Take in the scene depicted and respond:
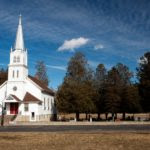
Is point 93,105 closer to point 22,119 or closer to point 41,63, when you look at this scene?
point 22,119

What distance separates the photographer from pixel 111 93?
6050cm

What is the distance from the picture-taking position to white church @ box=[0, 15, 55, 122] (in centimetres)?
6425

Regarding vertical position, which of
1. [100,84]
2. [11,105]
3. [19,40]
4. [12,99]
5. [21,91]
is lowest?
[11,105]

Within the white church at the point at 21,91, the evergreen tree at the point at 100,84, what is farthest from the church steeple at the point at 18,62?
the evergreen tree at the point at 100,84

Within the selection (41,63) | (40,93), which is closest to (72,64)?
(40,93)

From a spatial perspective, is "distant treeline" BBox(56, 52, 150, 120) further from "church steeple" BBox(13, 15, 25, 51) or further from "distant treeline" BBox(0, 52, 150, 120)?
"church steeple" BBox(13, 15, 25, 51)

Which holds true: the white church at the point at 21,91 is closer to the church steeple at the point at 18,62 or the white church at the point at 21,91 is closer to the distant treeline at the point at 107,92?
the church steeple at the point at 18,62

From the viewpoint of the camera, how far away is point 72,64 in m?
74.1

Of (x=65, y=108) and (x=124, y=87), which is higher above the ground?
(x=124, y=87)

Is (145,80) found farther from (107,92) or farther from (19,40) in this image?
(19,40)

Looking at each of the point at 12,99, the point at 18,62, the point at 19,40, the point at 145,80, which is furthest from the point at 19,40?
the point at 145,80

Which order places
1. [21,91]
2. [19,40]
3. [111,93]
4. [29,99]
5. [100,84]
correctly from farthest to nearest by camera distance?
[100,84] < [19,40] < [21,91] < [29,99] < [111,93]

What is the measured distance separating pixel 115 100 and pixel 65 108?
9746 mm

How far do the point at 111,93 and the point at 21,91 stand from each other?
18974 mm
